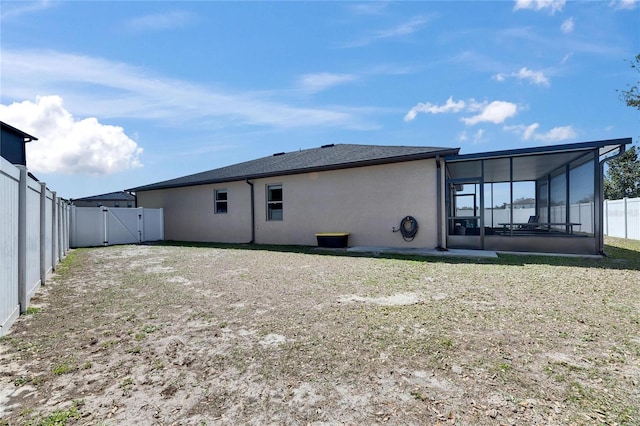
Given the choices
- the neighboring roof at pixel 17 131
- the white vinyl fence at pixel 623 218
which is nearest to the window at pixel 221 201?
the neighboring roof at pixel 17 131

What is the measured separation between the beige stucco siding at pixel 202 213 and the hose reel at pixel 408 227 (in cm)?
660

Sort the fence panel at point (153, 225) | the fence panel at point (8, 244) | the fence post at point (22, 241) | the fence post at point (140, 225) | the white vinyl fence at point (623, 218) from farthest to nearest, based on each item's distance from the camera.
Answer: the fence panel at point (153, 225), the fence post at point (140, 225), the white vinyl fence at point (623, 218), the fence post at point (22, 241), the fence panel at point (8, 244)

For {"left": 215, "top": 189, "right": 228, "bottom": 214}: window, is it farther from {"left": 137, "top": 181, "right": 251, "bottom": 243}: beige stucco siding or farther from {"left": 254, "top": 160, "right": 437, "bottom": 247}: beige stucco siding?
{"left": 254, "top": 160, "right": 437, "bottom": 247}: beige stucco siding

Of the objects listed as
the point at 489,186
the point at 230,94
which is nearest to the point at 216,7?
the point at 230,94

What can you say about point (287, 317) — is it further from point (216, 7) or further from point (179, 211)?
point (179, 211)

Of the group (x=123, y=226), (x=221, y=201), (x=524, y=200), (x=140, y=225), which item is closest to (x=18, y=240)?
(x=221, y=201)

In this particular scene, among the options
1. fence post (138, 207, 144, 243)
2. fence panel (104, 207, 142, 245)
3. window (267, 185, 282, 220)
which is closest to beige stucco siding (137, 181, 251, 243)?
window (267, 185, 282, 220)

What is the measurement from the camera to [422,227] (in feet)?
31.7

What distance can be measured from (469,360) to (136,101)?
11154 mm

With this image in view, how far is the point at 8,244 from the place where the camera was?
3352 millimetres

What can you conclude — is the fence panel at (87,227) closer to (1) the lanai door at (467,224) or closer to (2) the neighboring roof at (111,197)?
(1) the lanai door at (467,224)

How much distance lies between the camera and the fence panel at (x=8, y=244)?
317 centimetres

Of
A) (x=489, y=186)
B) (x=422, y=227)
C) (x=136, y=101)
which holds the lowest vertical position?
(x=422, y=227)

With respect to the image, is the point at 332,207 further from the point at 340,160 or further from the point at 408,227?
the point at 408,227
